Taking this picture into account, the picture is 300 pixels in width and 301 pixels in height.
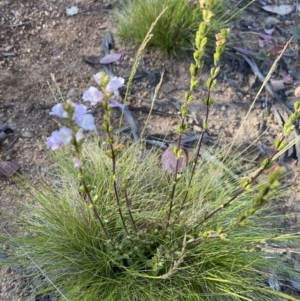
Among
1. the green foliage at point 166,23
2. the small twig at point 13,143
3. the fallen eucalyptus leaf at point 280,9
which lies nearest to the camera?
the small twig at point 13,143

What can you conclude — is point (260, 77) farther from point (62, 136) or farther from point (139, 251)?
point (62, 136)

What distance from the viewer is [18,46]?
261 centimetres

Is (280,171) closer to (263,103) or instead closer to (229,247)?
(229,247)

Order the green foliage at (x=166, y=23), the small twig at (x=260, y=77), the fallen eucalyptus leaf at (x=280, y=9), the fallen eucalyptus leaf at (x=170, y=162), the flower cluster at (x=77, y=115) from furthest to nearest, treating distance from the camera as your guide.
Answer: the fallen eucalyptus leaf at (x=280, y=9)
the small twig at (x=260, y=77)
the green foliage at (x=166, y=23)
the fallen eucalyptus leaf at (x=170, y=162)
the flower cluster at (x=77, y=115)

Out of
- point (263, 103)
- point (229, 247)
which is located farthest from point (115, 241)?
point (263, 103)

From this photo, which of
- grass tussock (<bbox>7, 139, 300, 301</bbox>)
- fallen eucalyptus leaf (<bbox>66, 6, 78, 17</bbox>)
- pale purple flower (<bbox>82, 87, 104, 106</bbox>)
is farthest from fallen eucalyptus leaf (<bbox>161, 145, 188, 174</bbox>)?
fallen eucalyptus leaf (<bbox>66, 6, 78, 17</bbox>)

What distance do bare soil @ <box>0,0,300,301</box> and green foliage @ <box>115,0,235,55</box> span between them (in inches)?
3.0

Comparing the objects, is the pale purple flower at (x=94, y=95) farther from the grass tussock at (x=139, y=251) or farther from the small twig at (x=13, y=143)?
the small twig at (x=13, y=143)

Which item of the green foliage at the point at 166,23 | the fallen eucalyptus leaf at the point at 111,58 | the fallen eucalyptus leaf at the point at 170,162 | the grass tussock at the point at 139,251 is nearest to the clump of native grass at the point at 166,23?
the green foliage at the point at 166,23

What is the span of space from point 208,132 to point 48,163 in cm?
82

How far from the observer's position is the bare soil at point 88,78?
90.0 inches

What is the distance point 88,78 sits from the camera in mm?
2512

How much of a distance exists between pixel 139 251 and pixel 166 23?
53.3 inches

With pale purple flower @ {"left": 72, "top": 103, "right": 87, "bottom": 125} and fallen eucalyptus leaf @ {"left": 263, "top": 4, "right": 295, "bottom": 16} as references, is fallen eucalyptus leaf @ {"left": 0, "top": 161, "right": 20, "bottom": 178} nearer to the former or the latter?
pale purple flower @ {"left": 72, "top": 103, "right": 87, "bottom": 125}
